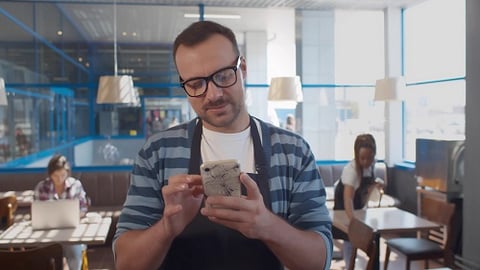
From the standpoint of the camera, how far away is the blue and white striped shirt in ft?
4.06

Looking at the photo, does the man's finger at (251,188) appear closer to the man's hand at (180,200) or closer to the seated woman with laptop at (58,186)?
the man's hand at (180,200)

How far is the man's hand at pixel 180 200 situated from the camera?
3.50 ft

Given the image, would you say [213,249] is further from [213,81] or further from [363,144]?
[363,144]

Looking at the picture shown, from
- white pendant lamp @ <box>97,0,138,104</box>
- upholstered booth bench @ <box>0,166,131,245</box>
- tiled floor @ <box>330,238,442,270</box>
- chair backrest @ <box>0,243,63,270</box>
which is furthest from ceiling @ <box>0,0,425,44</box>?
chair backrest @ <box>0,243,63,270</box>

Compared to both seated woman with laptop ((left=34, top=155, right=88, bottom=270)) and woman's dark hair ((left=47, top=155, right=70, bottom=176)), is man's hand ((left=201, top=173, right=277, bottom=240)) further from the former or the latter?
woman's dark hair ((left=47, top=155, right=70, bottom=176))

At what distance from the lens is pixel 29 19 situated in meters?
7.32

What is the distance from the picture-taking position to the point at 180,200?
109cm

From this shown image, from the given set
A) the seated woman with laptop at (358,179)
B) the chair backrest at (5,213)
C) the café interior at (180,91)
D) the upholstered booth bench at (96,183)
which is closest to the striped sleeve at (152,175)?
the seated woman with laptop at (358,179)

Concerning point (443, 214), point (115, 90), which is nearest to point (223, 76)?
point (443, 214)

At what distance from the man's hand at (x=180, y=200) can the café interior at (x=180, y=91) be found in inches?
216

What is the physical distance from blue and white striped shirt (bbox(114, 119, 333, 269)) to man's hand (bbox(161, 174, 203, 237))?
0.48ft

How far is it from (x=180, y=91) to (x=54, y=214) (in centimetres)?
347

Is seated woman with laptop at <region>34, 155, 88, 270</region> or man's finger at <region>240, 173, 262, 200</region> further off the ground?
man's finger at <region>240, 173, 262, 200</region>

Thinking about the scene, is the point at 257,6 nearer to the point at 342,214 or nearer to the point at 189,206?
the point at 342,214
